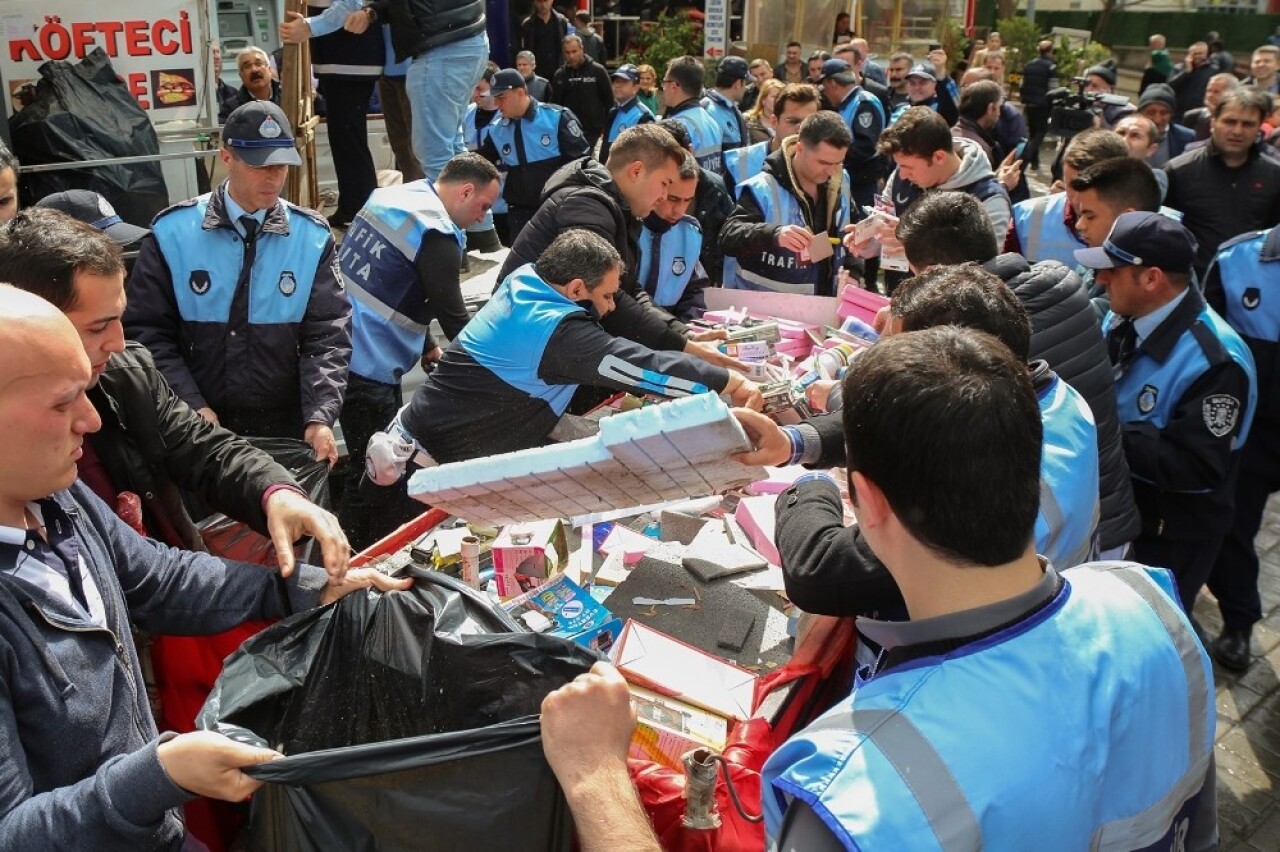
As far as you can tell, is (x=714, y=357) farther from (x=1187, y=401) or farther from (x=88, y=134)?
(x=88, y=134)

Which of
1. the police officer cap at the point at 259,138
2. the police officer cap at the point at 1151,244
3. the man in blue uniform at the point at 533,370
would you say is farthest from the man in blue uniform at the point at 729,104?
the police officer cap at the point at 1151,244

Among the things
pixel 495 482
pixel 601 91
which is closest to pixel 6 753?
pixel 495 482

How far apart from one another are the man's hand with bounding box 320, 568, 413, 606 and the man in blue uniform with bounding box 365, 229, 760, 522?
1.36 m

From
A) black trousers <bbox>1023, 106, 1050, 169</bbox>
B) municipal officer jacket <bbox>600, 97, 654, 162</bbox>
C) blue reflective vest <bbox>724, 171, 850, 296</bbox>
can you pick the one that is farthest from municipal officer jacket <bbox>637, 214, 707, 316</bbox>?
black trousers <bbox>1023, 106, 1050, 169</bbox>

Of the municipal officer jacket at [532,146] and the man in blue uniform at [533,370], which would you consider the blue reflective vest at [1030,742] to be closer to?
the man in blue uniform at [533,370]

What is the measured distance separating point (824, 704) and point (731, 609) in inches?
18.1

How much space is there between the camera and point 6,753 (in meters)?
1.38

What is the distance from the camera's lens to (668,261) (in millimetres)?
4664

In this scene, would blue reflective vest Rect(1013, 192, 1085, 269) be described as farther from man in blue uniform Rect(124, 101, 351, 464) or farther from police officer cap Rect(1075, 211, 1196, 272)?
man in blue uniform Rect(124, 101, 351, 464)

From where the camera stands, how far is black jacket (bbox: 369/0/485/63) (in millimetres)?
5707

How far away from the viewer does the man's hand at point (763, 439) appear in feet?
7.86

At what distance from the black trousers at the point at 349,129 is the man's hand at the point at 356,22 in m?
0.56

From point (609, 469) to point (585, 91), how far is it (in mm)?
8560

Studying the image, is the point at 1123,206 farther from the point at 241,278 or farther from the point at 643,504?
the point at 241,278
